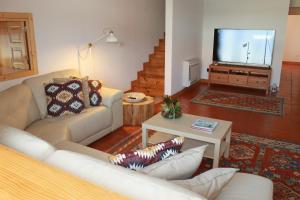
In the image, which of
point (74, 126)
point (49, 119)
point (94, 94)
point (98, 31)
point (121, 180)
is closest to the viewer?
point (121, 180)

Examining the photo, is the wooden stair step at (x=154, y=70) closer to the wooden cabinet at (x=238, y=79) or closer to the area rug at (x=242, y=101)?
the area rug at (x=242, y=101)

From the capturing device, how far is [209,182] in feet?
4.76

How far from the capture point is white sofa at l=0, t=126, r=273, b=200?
1.07 meters

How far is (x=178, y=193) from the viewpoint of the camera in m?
1.04

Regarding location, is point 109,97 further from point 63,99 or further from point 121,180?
point 121,180

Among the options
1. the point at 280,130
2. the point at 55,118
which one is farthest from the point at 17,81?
the point at 280,130

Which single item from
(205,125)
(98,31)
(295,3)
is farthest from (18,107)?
(295,3)

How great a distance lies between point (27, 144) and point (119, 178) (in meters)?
0.69

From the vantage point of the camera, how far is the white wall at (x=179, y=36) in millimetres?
5051

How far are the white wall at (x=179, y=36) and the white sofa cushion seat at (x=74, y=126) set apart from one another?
6.74 ft

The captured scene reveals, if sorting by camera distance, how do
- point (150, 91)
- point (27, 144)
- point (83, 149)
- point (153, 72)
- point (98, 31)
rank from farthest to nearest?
point (153, 72), point (150, 91), point (98, 31), point (83, 149), point (27, 144)

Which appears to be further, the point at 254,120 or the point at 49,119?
the point at 254,120

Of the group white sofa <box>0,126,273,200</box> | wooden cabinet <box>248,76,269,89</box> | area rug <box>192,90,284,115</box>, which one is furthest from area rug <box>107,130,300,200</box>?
wooden cabinet <box>248,76,269,89</box>

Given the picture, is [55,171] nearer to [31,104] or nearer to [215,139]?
[215,139]
